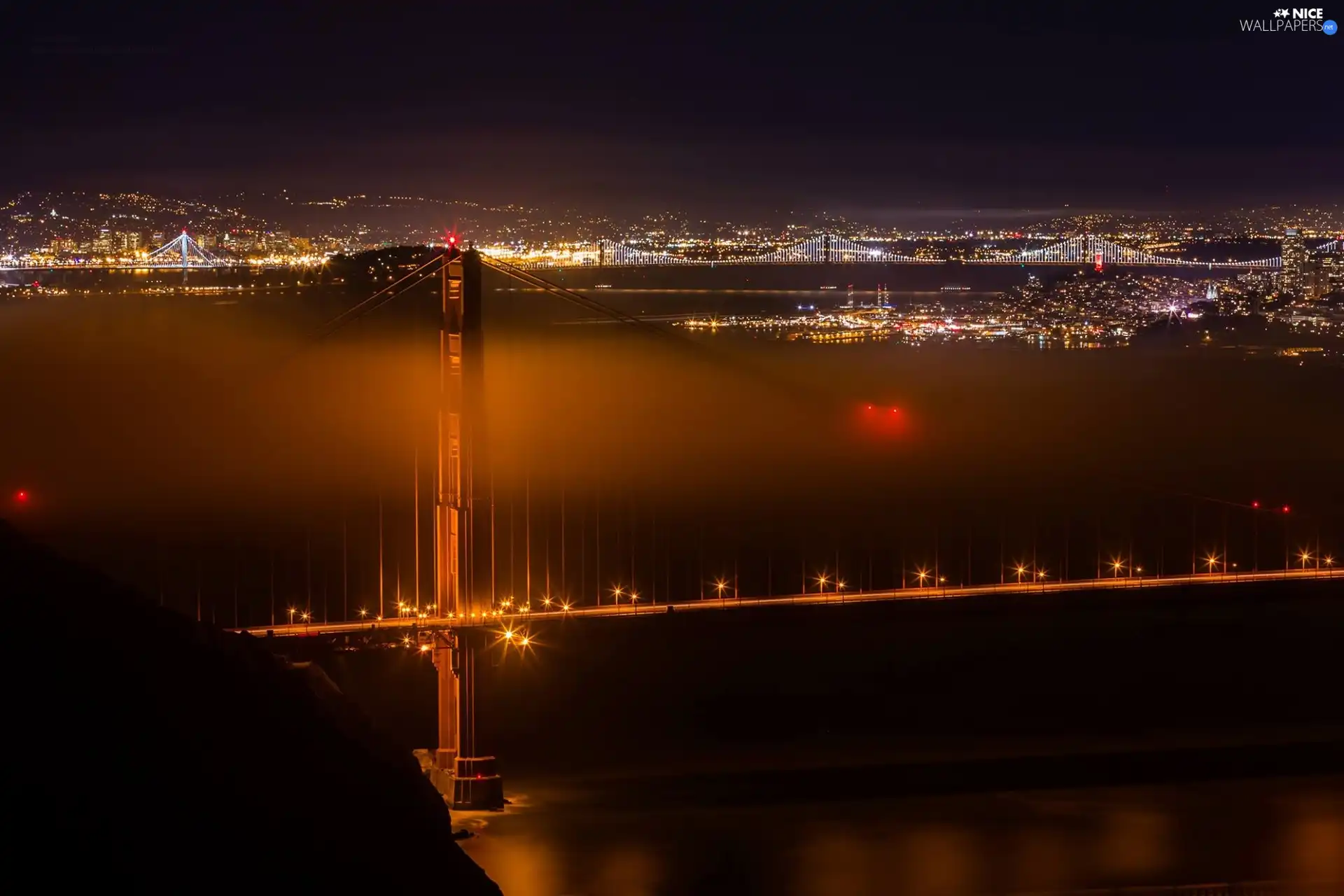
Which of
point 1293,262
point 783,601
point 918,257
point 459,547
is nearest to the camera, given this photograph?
point 459,547

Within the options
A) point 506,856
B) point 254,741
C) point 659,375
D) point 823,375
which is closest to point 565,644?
point 506,856

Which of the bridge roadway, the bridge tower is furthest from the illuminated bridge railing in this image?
the bridge tower

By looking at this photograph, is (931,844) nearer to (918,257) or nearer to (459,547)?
(459,547)

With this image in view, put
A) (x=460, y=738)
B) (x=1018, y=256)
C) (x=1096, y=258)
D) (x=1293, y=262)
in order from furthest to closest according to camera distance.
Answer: (x=1096, y=258)
(x=1018, y=256)
(x=1293, y=262)
(x=460, y=738)

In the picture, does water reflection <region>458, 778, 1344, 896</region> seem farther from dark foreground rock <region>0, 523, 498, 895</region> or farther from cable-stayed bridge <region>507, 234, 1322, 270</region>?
cable-stayed bridge <region>507, 234, 1322, 270</region>

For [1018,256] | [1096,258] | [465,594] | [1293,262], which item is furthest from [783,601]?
[1096,258]

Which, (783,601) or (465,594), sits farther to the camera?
(783,601)
